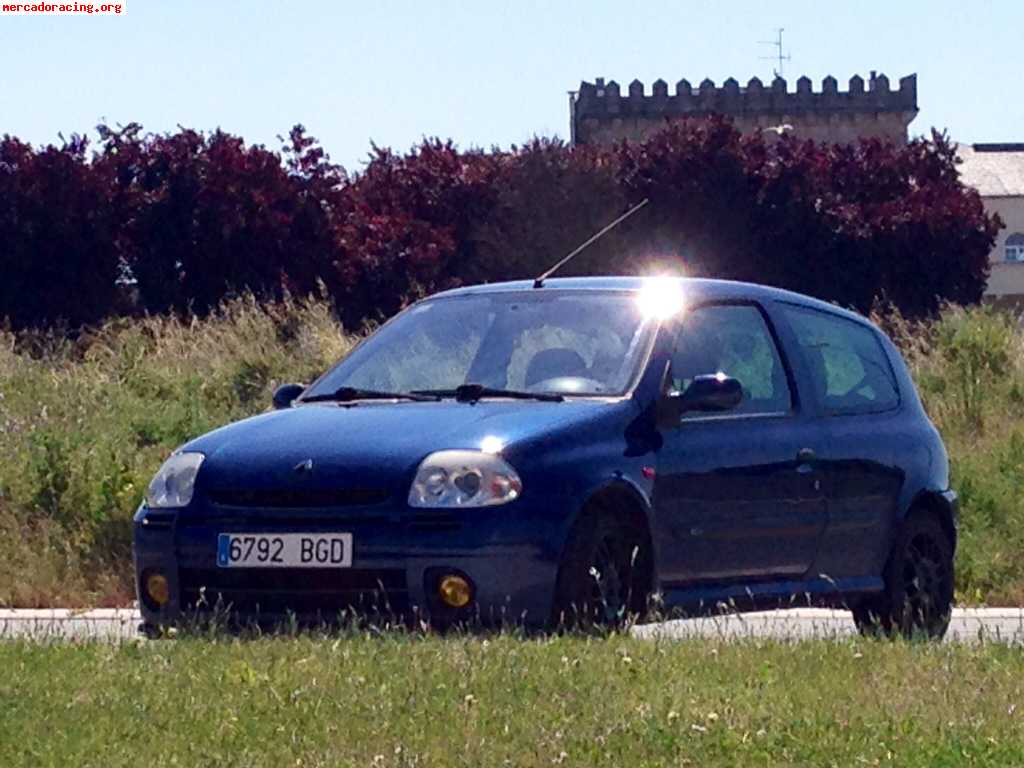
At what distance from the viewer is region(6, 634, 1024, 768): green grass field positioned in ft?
18.9

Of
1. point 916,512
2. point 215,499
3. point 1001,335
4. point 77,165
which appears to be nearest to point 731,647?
point 215,499

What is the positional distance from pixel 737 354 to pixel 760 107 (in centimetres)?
7729

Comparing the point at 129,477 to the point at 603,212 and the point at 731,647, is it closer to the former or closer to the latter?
the point at 731,647

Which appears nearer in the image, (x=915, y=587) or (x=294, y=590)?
(x=294, y=590)

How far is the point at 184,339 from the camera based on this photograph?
23.3 metres

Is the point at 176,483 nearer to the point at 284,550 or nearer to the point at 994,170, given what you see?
the point at 284,550

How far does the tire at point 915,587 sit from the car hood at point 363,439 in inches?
75.5

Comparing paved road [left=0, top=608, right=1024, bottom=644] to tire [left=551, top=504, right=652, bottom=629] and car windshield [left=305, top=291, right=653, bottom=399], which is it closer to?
tire [left=551, top=504, right=652, bottom=629]

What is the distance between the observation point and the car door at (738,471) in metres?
8.48

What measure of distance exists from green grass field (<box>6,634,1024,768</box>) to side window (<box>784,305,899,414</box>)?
224cm

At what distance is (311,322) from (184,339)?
53.0 inches

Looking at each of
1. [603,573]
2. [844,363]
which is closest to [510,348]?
[603,573]

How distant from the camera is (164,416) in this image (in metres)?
17.2

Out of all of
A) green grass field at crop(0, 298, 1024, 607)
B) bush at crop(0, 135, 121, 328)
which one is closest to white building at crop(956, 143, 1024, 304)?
bush at crop(0, 135, 121, 328)
